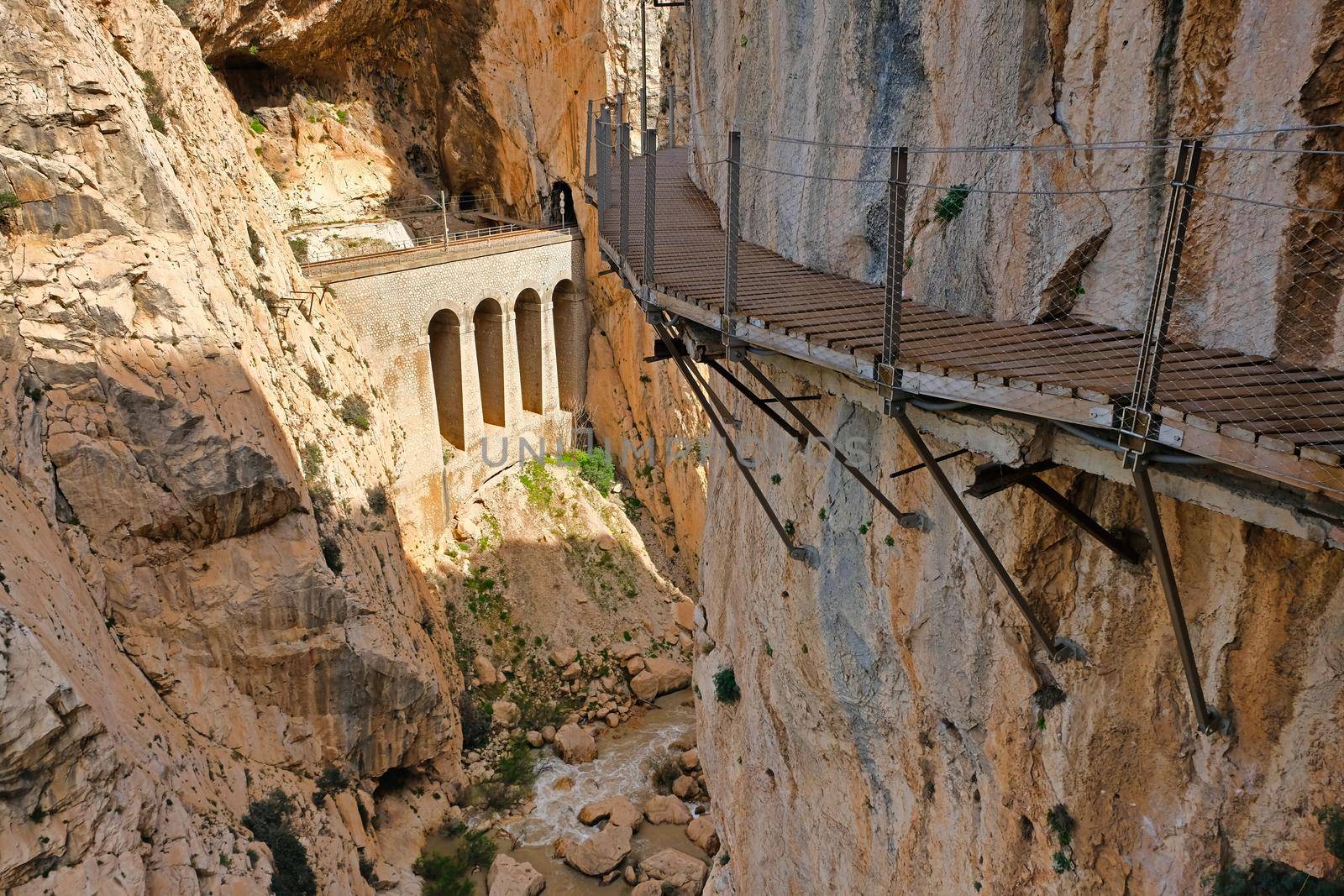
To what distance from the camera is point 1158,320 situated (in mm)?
4906

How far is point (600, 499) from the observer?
31234mm

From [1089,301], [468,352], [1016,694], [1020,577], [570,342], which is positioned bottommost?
[570,342]

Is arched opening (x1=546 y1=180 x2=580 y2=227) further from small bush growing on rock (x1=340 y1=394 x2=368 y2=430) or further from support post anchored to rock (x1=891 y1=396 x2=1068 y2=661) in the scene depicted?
support post anchored to rock (x1=891 y1=396 x2=1068 y2=661)

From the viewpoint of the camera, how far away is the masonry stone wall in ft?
82.9

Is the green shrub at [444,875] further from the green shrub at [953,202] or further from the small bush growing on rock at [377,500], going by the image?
the green shrub at [953,202]

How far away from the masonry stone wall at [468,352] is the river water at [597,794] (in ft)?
26.1

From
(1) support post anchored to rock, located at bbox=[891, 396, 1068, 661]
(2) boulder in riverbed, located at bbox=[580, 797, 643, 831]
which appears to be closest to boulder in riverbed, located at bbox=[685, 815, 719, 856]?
(2) boulder in riverbed, located at bbox=[580, 797, 643, 831]

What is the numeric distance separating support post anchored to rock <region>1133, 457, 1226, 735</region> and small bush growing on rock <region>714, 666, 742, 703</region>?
8.00 metres

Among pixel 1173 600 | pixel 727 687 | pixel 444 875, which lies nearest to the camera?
pixel 1173 600

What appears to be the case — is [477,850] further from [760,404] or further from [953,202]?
[953,202]

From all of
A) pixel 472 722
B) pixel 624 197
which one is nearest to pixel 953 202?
pixel 624 197

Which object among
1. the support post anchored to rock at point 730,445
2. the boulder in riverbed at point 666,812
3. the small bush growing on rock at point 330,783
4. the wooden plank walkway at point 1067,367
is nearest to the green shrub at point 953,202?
the wooden plank walkway at point 1067,367

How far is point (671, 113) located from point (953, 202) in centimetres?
2066

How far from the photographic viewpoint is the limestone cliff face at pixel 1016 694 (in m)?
5.81
